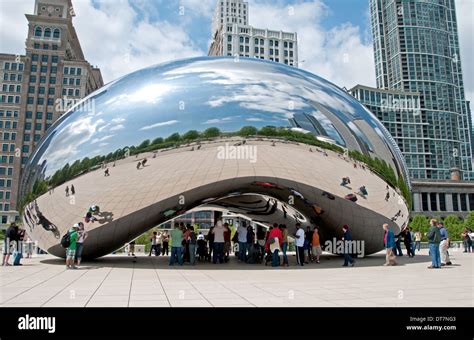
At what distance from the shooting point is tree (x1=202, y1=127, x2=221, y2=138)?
35.3 feet

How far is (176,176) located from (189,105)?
1.92 m

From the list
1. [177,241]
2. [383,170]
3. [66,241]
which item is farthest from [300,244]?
[66,241]

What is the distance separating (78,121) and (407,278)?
9.45m

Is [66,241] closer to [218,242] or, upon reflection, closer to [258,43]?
[218,242]

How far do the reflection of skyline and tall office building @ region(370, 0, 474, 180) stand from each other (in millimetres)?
149153

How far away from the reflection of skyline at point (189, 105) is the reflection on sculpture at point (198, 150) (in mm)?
29

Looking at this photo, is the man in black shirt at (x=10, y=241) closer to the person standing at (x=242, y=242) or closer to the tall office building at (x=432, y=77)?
the person standing at (x=242, y=242)

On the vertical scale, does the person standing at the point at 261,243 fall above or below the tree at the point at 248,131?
below

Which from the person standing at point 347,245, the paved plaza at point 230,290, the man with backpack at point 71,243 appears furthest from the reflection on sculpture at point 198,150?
the paved plaza at point 230,290

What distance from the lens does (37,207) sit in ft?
40.0

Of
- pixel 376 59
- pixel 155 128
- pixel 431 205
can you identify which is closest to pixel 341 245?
pixel 155 128

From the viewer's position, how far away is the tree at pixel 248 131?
429 inches

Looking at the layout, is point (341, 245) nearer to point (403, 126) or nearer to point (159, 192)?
point (159, 192)

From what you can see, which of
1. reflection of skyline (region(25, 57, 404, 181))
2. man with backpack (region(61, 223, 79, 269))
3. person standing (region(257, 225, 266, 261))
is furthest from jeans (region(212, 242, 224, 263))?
reflection of skyline (region(25, 57, 404, 181))
